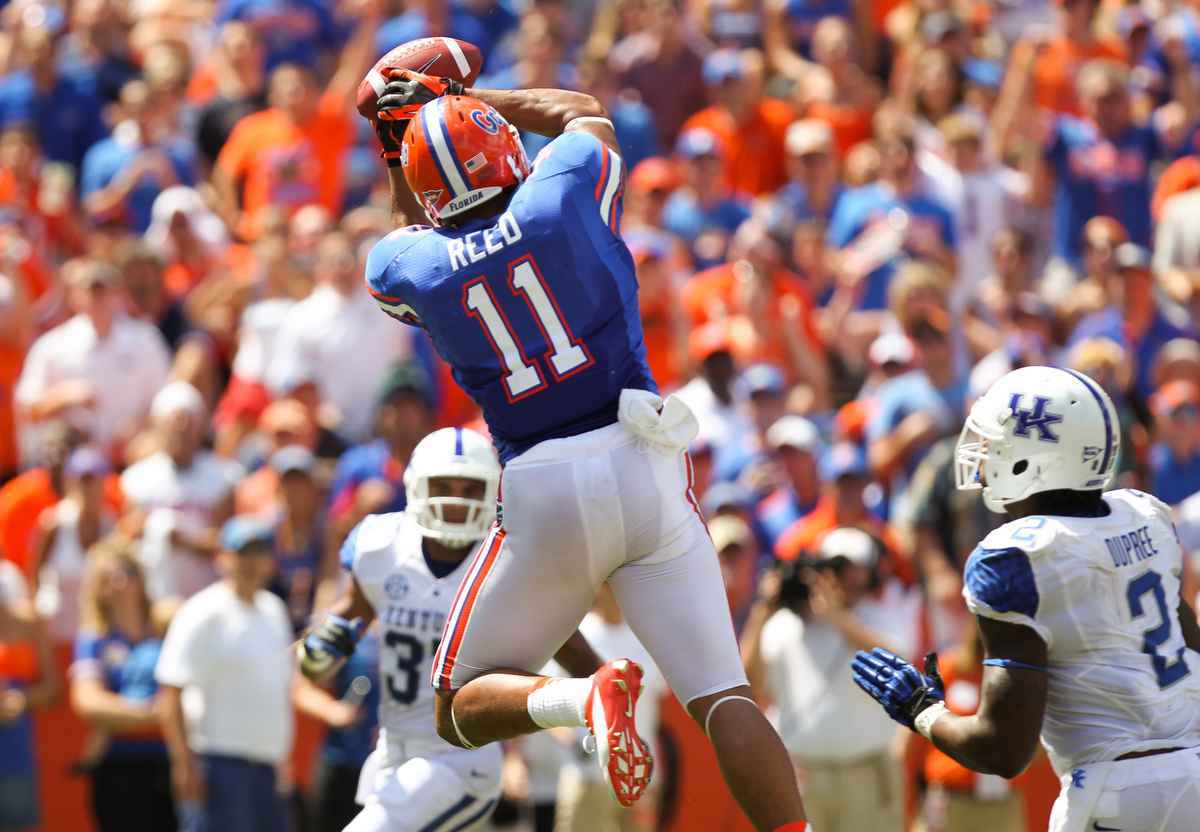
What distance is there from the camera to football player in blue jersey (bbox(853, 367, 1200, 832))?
499 centimetres

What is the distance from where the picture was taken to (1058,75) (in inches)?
512

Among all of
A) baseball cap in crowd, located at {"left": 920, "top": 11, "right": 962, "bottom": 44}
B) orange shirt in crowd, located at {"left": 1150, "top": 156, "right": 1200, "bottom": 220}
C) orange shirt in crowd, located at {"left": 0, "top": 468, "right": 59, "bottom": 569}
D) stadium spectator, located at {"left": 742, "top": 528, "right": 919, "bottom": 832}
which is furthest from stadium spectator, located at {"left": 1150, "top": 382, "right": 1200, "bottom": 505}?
orange shirt in crowd, located at {"left": 0, "top": 468, "right": 59, "bottom": 569}

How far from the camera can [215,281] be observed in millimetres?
12633

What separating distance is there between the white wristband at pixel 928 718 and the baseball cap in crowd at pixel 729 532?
14.1 feet

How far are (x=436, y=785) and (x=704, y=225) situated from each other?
6.30 m

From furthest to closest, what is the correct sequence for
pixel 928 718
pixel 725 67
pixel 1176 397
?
pixel 725 67 < pixel 1176 397 < pixel 928 718

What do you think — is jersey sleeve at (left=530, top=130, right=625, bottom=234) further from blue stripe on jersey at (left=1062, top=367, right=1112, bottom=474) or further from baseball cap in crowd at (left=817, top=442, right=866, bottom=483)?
baseball cap in crowd at (left=817, top=442, right=866, bottom=483)

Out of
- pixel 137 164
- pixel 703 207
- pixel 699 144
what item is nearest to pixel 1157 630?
pixel 699 144

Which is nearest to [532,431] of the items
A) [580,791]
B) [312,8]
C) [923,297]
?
Answer: [580,791]

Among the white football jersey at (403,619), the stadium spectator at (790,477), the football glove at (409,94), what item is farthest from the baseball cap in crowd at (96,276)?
the football glove at (409,94)

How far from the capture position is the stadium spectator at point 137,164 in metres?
13.3

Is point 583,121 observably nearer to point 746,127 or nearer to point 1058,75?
point 746,127

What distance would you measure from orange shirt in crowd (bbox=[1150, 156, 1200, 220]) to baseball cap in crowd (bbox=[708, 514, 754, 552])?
3.87m

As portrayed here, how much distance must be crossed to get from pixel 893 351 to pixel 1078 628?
5.84m
